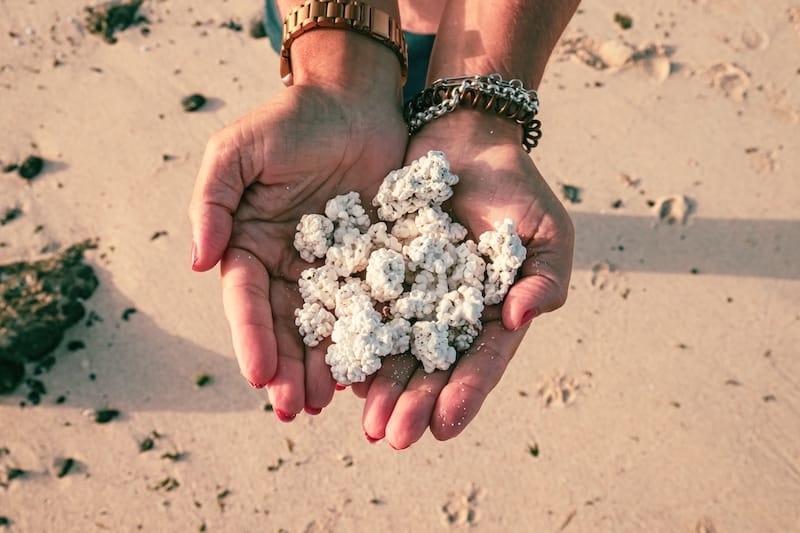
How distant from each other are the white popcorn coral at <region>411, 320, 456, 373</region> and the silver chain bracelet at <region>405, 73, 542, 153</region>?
0.84 metres

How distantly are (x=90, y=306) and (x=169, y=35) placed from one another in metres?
1.77

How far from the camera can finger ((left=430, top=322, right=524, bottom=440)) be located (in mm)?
2090

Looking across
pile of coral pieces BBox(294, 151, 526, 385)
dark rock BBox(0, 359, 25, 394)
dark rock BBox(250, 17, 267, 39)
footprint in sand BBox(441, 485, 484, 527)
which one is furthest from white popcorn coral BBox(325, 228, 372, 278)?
dark rock BBox(250, 17, 267, 39)

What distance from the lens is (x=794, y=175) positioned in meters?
3.70

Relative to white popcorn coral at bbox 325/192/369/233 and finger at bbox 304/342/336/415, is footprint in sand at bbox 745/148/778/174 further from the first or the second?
finger at bbox 304/342/336/415

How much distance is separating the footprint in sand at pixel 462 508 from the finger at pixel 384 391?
1.08m

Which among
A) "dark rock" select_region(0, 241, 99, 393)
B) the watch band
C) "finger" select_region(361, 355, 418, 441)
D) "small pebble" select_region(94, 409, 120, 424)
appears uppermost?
the watch band

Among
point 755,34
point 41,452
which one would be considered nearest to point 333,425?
point 41,452

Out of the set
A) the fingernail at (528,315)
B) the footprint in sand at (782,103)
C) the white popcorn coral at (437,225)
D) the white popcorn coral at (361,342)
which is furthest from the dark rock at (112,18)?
the footprint in sand at (782,103)

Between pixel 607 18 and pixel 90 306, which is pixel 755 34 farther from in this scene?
pixel 90 306

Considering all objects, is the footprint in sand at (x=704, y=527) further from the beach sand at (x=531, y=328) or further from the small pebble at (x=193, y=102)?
the small pebble at (x=193, y=102)

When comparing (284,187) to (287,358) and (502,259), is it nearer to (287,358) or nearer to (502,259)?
(287,358)

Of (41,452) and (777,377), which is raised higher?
(777,377)

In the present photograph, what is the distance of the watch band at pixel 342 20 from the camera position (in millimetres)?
2535
